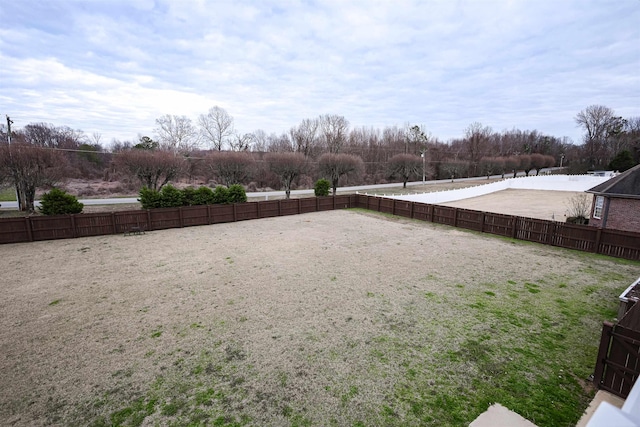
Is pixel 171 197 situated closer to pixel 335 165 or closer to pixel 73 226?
pixel 73 226

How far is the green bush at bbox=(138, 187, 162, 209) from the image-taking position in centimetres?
1845

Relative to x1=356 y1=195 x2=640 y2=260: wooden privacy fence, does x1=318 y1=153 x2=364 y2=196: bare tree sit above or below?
above

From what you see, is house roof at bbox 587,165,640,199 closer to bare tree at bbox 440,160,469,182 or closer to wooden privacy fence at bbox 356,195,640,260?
wooden privacy fence at bbox 356,195,640,260

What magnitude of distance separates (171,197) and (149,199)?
49.3 inches

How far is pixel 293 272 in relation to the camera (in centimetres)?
1132

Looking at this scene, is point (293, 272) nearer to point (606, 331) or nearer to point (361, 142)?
point (606, 331)

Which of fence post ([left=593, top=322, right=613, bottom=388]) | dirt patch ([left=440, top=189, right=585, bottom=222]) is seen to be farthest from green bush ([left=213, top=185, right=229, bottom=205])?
dirt patch ([left=440, top=189, right=585, bottom=222])

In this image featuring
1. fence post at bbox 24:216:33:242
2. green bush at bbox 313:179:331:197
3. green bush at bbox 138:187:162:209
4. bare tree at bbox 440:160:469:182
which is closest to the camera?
fence post at bbox 24:216:33:242

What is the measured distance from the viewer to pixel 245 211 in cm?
2189

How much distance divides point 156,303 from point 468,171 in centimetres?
6994

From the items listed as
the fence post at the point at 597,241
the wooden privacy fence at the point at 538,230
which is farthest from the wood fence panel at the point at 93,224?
the fence post at the point at 597,241

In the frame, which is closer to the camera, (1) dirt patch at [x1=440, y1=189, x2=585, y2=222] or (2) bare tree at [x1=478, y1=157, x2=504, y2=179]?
(1) dirt patch at [x1=440, y1=189, x2=585, y2=222]

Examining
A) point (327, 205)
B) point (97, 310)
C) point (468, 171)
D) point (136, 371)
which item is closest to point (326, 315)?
point (136, 371)

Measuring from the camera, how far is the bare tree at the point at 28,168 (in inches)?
790
